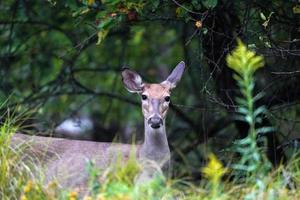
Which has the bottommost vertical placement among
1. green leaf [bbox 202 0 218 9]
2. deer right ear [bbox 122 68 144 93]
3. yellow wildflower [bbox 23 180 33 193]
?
yellow wildflower [bbox 23 180 33 193]

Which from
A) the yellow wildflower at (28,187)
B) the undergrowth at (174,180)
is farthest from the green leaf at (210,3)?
the yellow wildflower at (28,187)

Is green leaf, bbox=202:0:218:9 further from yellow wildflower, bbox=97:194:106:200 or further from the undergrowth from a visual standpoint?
yellow wildflower, bbox=97:194:106:200

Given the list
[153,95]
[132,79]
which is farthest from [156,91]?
[132,79]

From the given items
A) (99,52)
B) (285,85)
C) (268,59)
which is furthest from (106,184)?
(99,52)

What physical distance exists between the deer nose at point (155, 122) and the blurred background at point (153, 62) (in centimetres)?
48

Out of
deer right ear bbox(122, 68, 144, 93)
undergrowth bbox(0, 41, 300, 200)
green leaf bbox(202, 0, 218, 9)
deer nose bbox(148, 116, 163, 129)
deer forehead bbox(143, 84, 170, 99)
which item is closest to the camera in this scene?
undergrowth bbox(0, 41, 300, 200)

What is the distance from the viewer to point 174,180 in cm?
626

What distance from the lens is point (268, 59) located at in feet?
33.7

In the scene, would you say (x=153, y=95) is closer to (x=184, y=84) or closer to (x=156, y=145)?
(x=156, y=145)

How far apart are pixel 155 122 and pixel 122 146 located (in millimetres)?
380

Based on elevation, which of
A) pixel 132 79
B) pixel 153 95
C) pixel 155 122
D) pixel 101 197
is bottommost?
pixel 101 197

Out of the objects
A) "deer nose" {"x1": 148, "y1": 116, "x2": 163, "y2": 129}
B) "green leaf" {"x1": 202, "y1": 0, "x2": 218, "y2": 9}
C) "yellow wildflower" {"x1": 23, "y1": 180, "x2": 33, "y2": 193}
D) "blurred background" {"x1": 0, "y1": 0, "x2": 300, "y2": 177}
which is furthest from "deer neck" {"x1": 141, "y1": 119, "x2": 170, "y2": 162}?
"yellow wildflower" {"x1": 23, "y1": 180, "x2": 33, "y2": 193}

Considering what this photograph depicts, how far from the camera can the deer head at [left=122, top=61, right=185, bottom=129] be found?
7945 mm

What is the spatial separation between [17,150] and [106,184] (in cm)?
111
